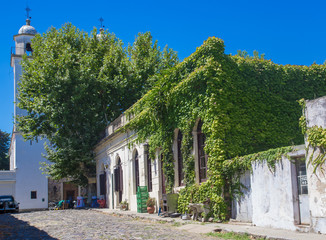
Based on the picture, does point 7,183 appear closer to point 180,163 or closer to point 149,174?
point 149,174

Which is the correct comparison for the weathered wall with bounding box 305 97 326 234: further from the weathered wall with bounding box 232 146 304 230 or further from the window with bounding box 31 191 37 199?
the window with bounding box 31 191 37 199

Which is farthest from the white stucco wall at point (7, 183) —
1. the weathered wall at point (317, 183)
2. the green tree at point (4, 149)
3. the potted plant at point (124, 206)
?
the weathered wall at point (317, 183)

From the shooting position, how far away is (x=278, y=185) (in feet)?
38.6

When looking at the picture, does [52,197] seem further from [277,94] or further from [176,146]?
[277,94]

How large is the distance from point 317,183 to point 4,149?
60.5 metres

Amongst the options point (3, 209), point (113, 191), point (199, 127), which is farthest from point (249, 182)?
point (3, 209)

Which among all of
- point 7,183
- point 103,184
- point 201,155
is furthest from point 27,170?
point 201,155

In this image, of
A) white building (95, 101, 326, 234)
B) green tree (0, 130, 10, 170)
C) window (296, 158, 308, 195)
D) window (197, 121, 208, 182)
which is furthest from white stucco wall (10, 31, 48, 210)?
window (296, 158, 308, 195)

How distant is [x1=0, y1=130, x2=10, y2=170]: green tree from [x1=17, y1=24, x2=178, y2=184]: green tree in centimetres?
2996

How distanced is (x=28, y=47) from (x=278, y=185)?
4068 cm

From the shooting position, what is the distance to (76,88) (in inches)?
1198

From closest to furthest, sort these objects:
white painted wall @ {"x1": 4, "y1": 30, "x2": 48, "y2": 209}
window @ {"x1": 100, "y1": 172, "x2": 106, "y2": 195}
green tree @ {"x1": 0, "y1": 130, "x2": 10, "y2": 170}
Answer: window @ {"x1": 100, "y1": 172, "x2": 106, "y2": 195}, white painted wall @ {"x1": 4, "y1": 30, "x2": 48, "y2": 209}, green tree @ {"x1": 0, "y1": 130, "x2": 10, "y2": 170}

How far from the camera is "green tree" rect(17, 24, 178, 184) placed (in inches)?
1228

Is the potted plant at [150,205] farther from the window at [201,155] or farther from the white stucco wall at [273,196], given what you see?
the white stucco wall at [273,196]
